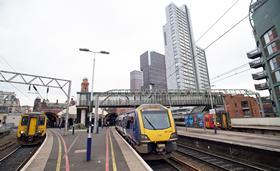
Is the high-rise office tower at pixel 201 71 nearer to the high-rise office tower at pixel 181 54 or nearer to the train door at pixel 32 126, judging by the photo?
the high-rise office tower at pixel 181 54

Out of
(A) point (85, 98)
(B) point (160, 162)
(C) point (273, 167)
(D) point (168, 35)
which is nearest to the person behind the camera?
(C) point (273, 167)

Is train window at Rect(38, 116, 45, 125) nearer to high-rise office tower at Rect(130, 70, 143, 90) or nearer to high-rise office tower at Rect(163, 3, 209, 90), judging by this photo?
high-rise office tower at Rect(163, 3, 209, 90)

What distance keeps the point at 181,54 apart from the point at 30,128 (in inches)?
3722

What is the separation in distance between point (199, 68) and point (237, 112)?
77.4 m

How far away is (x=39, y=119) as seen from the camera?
15.8 metres

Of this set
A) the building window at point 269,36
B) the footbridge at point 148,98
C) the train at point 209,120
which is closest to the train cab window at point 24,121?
the train at point 209,120

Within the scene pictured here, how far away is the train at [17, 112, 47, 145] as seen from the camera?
14922mm

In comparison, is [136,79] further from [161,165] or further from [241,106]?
[161,165]

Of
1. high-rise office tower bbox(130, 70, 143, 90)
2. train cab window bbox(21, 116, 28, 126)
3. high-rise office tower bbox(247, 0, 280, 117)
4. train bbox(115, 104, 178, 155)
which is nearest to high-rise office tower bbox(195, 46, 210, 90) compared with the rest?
high-rise office tower bbox(130, 70, 143, 90)

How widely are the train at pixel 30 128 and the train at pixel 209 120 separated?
1992cm

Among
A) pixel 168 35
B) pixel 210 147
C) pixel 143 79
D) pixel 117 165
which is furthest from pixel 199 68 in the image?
pixel 117 165

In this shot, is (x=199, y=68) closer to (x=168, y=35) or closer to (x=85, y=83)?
(x=168, y=35)

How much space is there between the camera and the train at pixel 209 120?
941 inches

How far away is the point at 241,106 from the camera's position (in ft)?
161
